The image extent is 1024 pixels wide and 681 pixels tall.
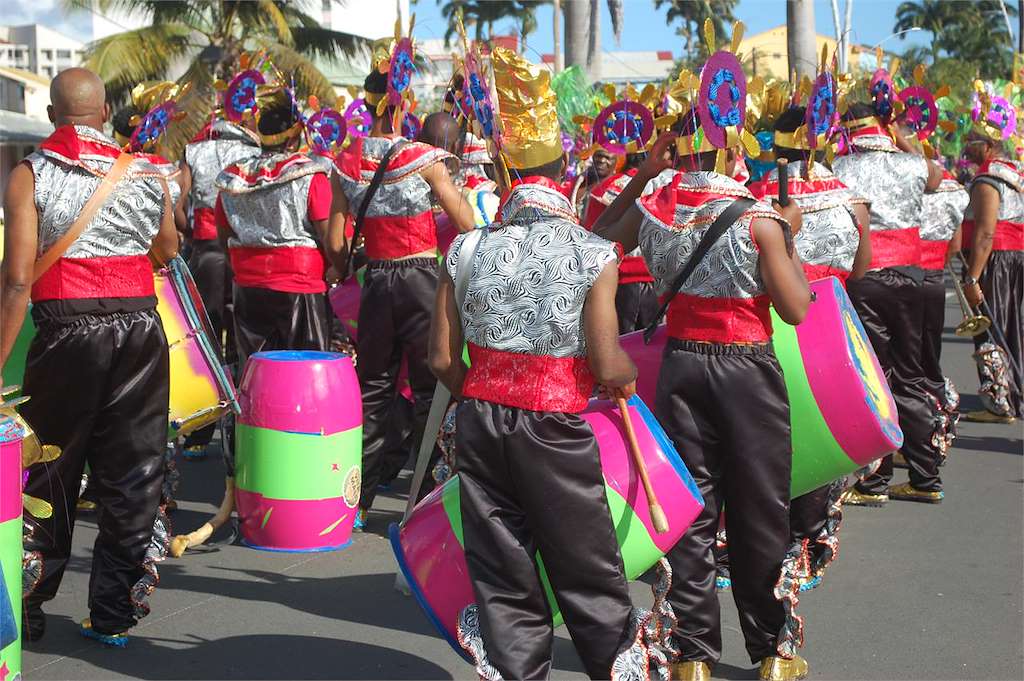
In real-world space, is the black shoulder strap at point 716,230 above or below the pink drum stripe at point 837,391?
above

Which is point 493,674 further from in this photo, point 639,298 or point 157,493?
point 639,298

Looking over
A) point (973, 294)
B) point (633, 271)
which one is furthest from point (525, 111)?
point (973, 294)

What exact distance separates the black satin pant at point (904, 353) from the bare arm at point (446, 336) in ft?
12.8

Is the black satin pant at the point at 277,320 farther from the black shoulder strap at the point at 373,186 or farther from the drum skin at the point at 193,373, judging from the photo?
the drum skin at the point at 193,373

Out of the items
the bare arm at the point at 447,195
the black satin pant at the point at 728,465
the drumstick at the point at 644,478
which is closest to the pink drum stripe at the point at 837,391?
the black satin pant at the point at 728,465

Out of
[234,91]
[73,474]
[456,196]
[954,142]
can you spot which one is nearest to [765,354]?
[456,196]

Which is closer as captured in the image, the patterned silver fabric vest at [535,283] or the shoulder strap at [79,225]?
the patterned silver fabric vest at [535,283]

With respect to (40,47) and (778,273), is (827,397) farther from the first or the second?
(40,47)

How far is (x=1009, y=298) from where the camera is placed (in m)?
9.52

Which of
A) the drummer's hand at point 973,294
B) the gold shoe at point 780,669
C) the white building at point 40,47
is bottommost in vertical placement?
the gold shoe at point 780,669

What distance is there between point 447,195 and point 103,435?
6.45 feet

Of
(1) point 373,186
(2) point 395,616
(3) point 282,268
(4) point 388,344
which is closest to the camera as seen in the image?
(2) point 395,616

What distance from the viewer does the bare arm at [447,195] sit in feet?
19.5

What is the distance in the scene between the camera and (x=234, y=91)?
7.85 metres
